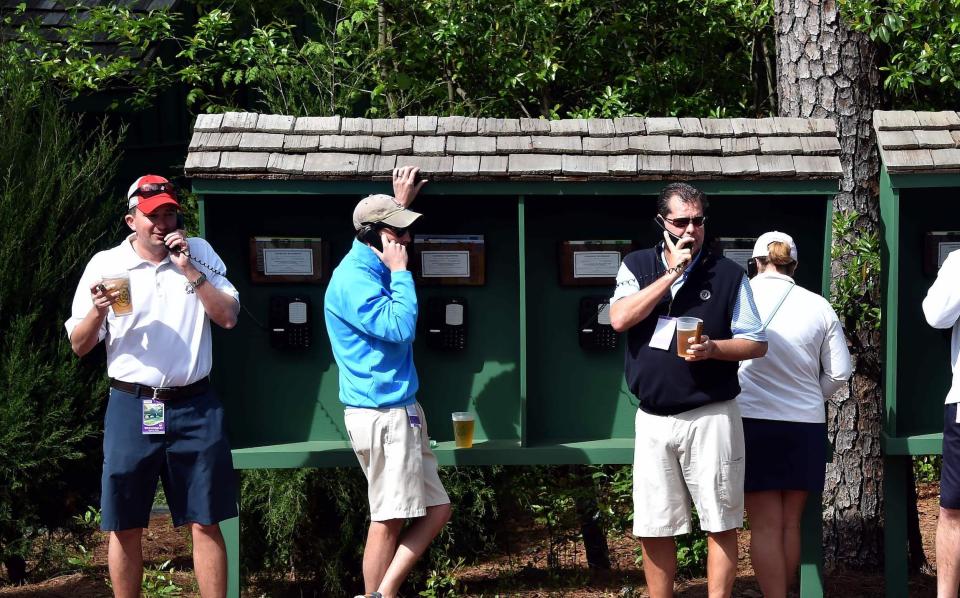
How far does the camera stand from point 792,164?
4.95m

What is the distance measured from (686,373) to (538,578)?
2.41m

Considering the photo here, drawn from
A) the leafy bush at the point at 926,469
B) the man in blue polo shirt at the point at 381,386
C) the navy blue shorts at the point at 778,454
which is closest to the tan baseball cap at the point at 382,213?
the man in blue polo shirt at the point at 381,386

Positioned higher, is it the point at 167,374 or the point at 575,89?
the point at 575,89

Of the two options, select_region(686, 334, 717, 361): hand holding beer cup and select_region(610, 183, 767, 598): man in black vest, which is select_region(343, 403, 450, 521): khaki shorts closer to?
select_region(610, 183, 767, 598): man in black vest

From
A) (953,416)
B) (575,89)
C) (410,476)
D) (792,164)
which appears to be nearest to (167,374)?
(410,476)

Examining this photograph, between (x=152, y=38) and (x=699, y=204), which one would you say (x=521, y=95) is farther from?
(x=699, y=204)

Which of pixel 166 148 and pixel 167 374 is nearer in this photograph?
pixel 167 374

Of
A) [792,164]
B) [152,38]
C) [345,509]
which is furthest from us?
[152,38]

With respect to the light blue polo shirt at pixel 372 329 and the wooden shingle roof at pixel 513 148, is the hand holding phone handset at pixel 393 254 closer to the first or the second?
the light blue polo shirt at pixel 372 329

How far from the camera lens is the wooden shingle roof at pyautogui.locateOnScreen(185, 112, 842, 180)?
4.94 meters

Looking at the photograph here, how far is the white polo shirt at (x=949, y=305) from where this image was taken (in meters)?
4.46

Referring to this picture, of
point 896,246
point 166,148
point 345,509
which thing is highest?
point 166,148

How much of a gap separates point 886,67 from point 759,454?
2.52 metres

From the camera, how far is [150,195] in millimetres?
4379
